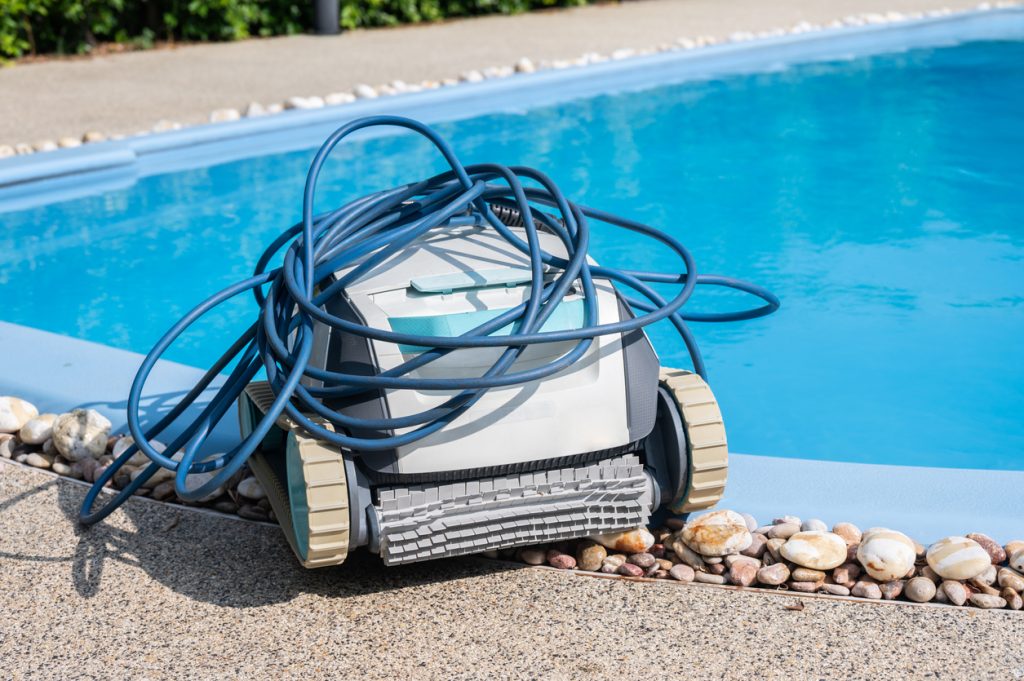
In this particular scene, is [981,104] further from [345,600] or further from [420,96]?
[345,600]

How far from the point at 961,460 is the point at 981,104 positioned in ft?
16.0

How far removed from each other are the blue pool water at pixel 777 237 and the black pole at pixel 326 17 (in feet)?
8.17

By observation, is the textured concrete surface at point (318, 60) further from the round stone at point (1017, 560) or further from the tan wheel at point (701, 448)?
the round stone at point (1017, 560)

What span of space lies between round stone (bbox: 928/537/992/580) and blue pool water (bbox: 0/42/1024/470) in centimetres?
114

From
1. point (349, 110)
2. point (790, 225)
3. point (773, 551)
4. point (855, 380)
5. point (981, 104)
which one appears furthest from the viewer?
point (981, 104)

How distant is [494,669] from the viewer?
1.81 meters

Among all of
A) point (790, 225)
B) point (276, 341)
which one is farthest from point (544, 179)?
point (790, 225)

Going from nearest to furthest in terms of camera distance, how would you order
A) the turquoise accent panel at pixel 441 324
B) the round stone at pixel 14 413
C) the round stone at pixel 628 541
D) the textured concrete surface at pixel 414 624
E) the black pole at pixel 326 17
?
the textured concrete surface at pixel 414 624, the turquoise accent panel at pixel 441 324, the round stone at pixel 628 541, the round stone at pixel 14 413, the black pole at pixel 326 17

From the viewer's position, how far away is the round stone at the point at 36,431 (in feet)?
8.42

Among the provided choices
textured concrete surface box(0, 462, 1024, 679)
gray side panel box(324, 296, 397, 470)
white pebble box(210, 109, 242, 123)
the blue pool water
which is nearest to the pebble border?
white pebble box(210, 109, 242, 123)

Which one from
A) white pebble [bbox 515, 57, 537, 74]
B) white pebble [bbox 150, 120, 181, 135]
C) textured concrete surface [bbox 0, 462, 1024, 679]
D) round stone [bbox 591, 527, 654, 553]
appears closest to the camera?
textured concrete surface [bbox 0, 462, 1024, 679]

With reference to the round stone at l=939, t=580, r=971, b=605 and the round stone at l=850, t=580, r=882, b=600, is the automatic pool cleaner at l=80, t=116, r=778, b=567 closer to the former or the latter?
the round stone at l=850, t=580, r=882, b=600

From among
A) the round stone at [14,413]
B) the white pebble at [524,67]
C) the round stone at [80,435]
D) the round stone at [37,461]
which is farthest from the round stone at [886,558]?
the white pebble at [524,67]

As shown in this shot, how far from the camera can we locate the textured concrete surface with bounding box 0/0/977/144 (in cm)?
617
